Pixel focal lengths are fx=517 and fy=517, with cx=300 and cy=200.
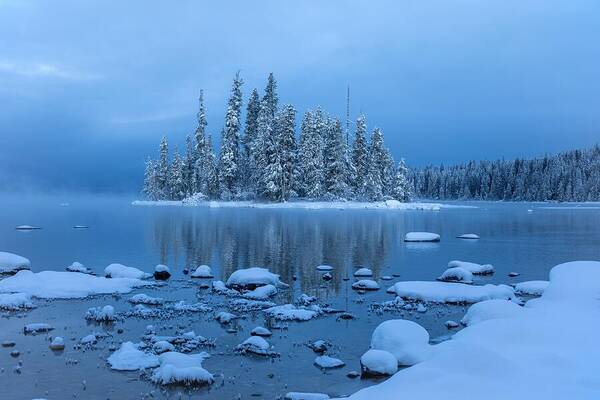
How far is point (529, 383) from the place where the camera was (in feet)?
29.5

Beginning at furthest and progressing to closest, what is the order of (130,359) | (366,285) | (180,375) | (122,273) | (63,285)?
(122,273) → (366,285) → (63,285) → (130,359) → (180,375)

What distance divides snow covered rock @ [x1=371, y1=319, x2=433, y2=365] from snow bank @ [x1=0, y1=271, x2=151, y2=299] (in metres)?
11.9

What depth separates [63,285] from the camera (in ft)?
68.5

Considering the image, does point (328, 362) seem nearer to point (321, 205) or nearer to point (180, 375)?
point (180, 375)

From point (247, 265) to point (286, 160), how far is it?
56.8 metres

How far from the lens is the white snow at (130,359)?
39.9 feet

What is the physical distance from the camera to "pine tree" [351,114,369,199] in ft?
298

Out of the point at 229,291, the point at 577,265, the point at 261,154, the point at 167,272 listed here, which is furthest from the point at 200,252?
the point at 261,154

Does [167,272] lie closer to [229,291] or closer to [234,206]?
[229,291]

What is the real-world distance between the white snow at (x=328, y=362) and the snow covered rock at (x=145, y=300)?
8274 mm

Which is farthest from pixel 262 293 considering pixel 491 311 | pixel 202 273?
pixel 491 311

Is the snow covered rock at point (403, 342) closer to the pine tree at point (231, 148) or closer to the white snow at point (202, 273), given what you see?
the white snow at point (202, 273)

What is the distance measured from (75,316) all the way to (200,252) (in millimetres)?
16502

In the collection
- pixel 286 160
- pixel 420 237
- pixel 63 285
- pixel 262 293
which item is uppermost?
pixel 286 160
